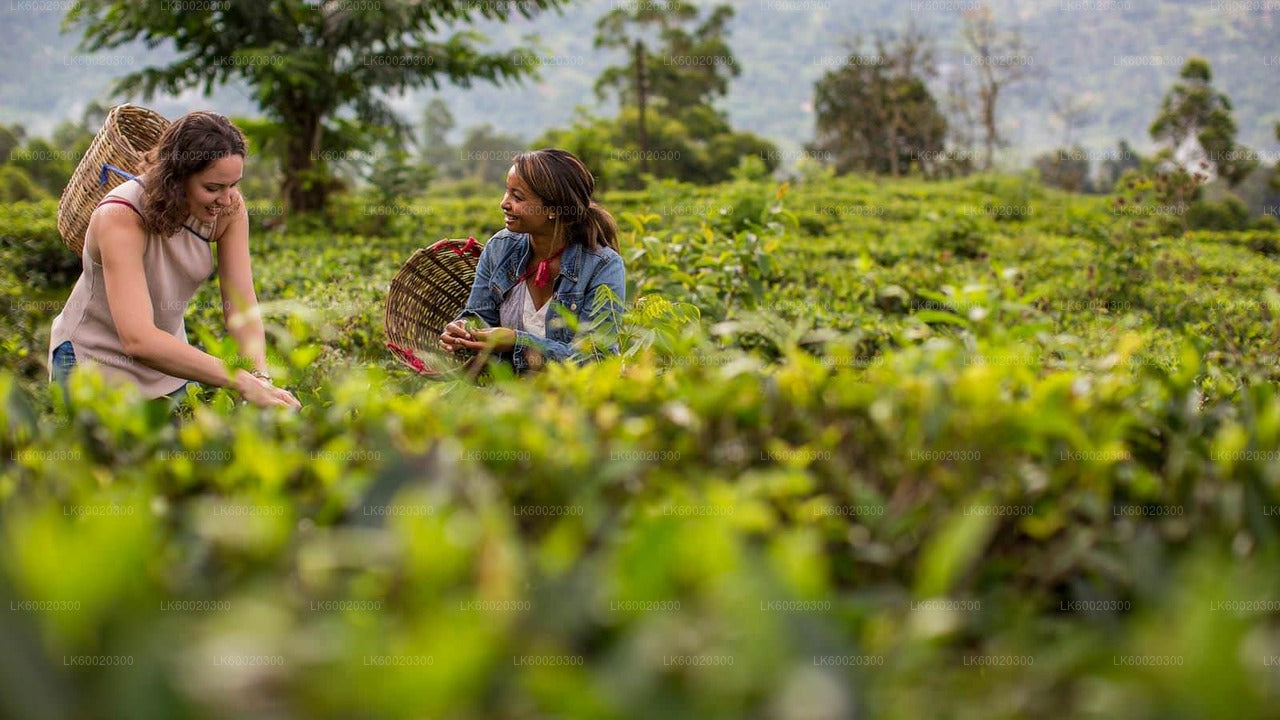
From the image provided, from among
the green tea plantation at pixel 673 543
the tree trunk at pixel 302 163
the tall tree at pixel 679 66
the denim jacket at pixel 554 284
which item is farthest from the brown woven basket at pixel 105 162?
the tall tree at pixel 679 66

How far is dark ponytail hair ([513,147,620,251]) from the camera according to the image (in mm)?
3258

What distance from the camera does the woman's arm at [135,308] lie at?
8.05 feet

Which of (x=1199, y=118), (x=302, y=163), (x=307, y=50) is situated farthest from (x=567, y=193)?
(x=1199, y=118)

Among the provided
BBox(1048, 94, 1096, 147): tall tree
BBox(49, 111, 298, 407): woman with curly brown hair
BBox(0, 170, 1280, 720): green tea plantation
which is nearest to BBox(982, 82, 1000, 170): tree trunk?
BBox(1048, 94, 1096, 147): tall tree

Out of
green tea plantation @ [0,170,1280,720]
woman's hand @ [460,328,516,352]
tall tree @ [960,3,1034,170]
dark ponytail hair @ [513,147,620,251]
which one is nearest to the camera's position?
green tea plantation @ [0,170,1280,720]

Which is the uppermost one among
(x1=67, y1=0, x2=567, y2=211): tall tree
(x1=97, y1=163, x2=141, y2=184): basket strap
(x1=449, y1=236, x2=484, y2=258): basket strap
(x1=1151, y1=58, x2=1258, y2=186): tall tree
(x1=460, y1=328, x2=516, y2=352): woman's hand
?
(x1=1151, y1=58, x2=1258, y2=186): tall tree

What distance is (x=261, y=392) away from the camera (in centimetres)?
195

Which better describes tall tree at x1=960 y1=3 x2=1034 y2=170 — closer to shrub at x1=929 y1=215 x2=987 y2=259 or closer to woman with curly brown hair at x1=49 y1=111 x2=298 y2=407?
shrub at x1=929 y1=215 x2=987 y2=259

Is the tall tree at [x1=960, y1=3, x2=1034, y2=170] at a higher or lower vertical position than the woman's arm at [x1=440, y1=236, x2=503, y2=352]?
higher

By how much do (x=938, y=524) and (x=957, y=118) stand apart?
39.9 m

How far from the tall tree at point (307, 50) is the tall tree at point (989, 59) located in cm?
2498

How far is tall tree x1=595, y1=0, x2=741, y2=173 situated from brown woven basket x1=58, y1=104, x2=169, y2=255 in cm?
2917

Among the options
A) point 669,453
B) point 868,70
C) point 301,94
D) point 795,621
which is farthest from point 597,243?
point 868,70

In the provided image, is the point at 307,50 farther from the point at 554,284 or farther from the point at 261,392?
the point at 261,392
